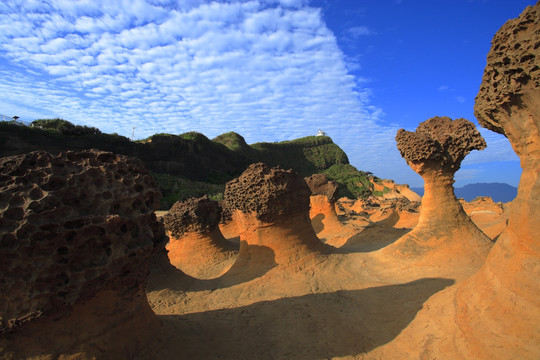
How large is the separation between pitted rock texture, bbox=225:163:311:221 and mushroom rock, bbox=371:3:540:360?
10.4 ft

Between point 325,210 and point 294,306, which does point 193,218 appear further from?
point 325,210

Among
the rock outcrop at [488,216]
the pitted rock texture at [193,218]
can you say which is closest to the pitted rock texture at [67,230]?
the pitted rock texture at [193,218]

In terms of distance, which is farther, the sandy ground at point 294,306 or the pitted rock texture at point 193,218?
the pitted rock texture at point 193,218

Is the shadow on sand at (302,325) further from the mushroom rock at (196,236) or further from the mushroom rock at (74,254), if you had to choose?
the mushroom rock at (196,236)

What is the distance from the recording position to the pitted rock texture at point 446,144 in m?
5.66

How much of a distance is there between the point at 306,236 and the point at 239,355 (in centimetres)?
323

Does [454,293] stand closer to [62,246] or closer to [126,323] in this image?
[126,323]

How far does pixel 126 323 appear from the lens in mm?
2822

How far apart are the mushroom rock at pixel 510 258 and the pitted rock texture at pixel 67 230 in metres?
2.75

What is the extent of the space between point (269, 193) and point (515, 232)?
12.1ft

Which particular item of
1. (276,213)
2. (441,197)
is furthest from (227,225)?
(441,197)

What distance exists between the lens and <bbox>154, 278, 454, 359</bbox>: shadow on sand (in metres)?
3.13

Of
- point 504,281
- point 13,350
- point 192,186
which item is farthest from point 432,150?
point 192,186

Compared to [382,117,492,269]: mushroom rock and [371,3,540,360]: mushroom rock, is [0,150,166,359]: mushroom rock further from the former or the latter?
[382,117,492,269]: mushroom rock
